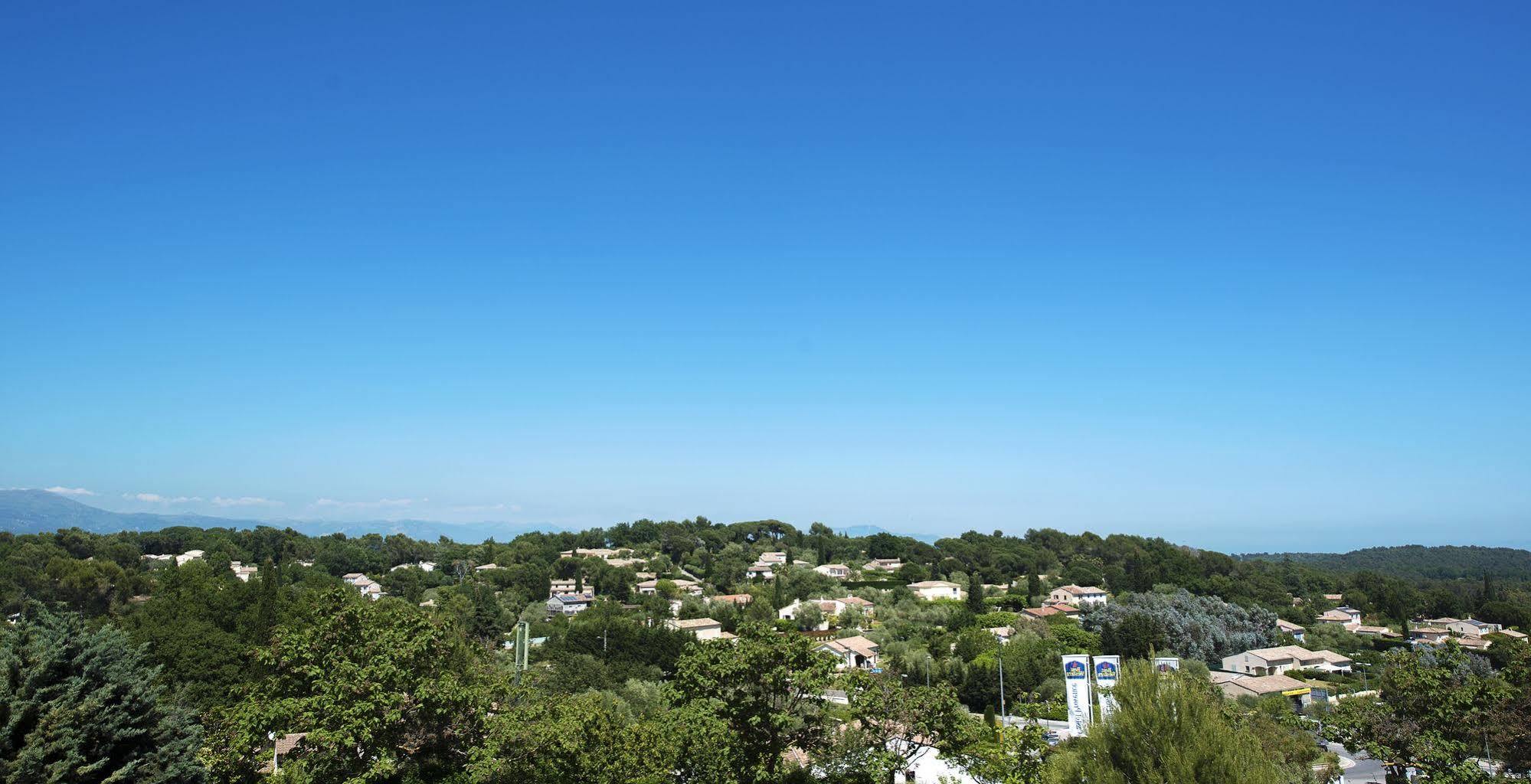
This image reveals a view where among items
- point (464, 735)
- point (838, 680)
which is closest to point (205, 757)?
point (464, 735)

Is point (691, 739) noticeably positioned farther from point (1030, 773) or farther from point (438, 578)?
point (438, 578)

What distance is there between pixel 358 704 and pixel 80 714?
3382 mm

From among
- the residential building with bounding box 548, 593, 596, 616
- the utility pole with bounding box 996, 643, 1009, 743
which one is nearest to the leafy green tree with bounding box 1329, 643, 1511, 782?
the utility pole with bounding box 996, 643, 1009, 743

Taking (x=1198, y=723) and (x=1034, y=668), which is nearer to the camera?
(x=1198, y=723)

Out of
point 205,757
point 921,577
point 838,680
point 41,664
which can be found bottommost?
point 921,577

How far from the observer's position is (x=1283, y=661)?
52.2 metres

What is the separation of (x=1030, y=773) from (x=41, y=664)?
1455 cm

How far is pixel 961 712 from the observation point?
15.0 metres

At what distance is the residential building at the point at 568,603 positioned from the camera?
2872 inches

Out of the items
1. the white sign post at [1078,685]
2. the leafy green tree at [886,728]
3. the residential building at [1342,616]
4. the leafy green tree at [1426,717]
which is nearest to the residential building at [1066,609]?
the residential building at [1342,616]

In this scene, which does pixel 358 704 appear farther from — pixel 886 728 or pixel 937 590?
pixel 937 590

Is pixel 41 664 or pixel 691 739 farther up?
pixel 41 664

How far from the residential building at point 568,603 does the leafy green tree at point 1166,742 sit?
62.5 metres

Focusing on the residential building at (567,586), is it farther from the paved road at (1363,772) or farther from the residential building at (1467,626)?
the residential building at (1467,626)
